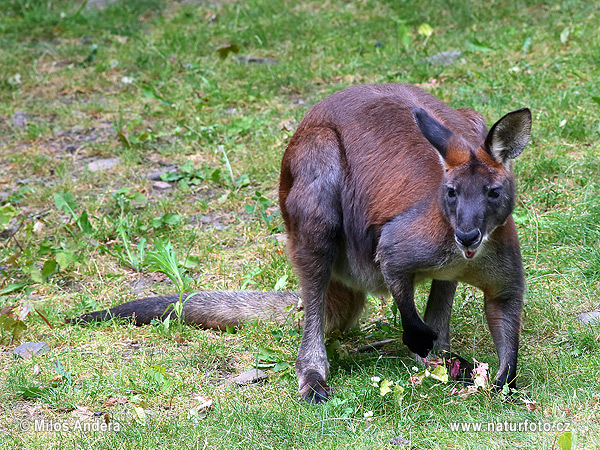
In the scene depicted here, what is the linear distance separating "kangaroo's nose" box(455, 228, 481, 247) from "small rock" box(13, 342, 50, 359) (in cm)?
233

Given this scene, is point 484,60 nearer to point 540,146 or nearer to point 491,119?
point 491,119

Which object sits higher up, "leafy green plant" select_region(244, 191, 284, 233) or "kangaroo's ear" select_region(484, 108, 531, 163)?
"kangaroo's ear" select_region(484, 108, 531, 163)

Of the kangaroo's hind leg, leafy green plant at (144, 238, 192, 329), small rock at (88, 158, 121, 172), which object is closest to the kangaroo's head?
the kangaroo's hind leg

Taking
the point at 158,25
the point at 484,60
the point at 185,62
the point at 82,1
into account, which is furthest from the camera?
the point at 82,1

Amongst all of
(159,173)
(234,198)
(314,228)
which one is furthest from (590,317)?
(159,173)

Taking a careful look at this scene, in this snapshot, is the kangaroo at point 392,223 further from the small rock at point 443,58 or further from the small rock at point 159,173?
the small rock at point 443,58

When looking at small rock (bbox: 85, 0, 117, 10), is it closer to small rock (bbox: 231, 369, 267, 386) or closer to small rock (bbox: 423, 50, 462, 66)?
small rock (bbox: 423, 50, 462, 66)

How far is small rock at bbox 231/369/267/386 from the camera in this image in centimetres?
388

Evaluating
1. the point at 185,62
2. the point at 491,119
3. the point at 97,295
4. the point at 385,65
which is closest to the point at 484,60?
the point at 385,65

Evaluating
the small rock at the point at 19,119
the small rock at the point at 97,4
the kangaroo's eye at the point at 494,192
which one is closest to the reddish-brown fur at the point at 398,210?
the kangaroo's eye at the point at 494,192

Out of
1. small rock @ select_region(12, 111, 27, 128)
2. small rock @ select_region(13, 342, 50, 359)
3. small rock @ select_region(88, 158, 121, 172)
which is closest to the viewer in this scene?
small rock @ select_region(13, 342, 50, 359)

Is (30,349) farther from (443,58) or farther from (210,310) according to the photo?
(443,58)

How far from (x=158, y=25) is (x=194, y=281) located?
16.7 feet

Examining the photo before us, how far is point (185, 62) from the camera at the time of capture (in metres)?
7.97
